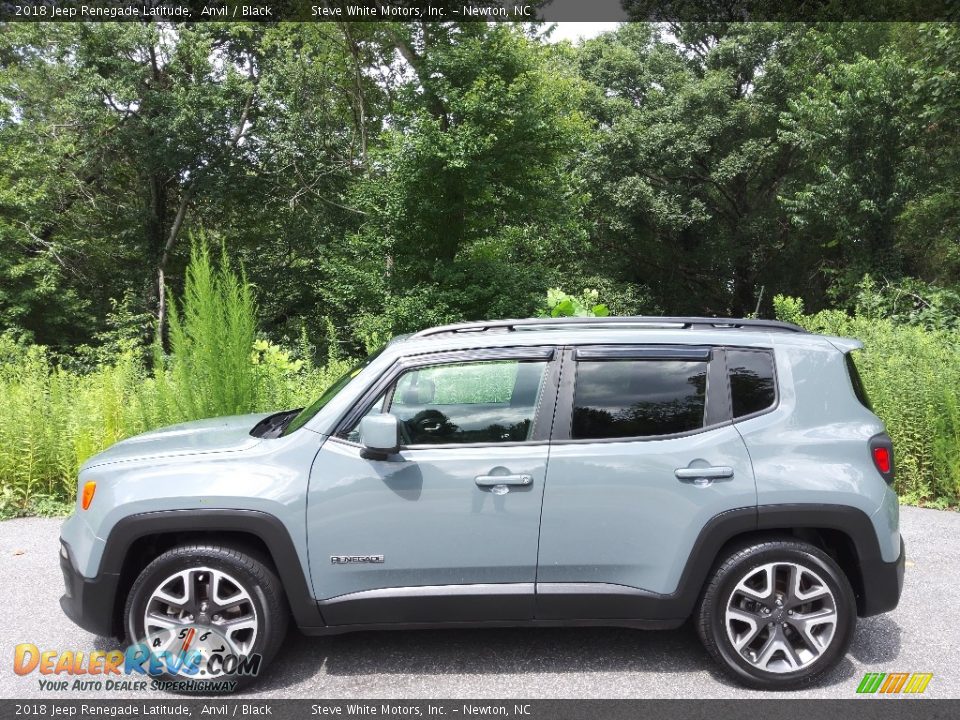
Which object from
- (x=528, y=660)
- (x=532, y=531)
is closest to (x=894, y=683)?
(x=528, y=660)

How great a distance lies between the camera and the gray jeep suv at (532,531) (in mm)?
3525

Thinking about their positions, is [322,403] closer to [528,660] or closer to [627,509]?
[627,509]

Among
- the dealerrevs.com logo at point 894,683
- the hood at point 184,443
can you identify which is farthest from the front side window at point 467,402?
the dealerrevs.com logo at point 894,683

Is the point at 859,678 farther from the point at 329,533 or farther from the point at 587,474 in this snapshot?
the point at 329,533

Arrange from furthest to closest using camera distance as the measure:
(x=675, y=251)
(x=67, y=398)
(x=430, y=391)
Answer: (x=675, y=251) < (x=67, y=398) < (x=430, y=391)

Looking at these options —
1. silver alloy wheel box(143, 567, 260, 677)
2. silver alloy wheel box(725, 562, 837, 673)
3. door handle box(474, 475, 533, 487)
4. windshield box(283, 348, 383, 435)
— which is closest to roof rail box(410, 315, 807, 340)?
windshield box(283, 348, 383, 435)

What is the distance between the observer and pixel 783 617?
11.7ft

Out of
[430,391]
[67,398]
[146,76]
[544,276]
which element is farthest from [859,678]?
[146,76]

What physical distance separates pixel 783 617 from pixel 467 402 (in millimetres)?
1899

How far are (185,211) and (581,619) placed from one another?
1035 inches

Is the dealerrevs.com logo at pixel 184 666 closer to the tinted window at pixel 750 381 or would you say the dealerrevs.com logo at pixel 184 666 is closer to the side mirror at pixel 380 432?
the side mirror at pixel 380 432

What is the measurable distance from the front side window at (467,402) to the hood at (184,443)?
Result: 74 centimetres

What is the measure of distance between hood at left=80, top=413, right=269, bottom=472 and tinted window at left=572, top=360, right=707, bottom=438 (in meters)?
1.73

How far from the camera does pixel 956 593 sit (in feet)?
15.7
